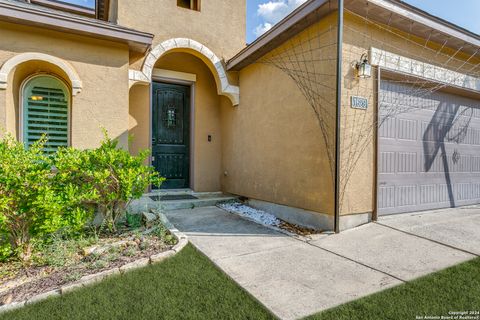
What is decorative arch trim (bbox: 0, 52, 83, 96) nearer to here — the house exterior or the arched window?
the house exterior

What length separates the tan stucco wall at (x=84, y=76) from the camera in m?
4.29

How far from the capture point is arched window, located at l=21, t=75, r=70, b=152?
4746mm

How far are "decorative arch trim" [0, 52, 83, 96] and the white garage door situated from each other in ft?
17.0

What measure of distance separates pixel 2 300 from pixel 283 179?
417cm

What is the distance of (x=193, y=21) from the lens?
6363mm

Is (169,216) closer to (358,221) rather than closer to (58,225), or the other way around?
(58,225)

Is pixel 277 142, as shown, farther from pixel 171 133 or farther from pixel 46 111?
pixel 46 111

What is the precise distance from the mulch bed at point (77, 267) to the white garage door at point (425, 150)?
3914 mm

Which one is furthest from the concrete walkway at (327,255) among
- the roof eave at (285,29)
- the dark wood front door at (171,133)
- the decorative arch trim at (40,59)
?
the roof eave at (285,29)

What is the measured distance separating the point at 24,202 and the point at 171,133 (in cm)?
394

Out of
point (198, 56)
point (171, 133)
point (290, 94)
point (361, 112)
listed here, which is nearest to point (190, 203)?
point (171, 133)

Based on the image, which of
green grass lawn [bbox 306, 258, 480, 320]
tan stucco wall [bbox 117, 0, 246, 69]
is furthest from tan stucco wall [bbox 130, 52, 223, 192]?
green grass lawn [bbox 306, 258, 480, 320]

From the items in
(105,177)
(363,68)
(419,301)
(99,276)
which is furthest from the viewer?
(363,68)

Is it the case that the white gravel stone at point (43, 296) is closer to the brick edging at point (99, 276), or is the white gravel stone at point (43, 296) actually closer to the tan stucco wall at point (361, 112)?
the brick edging at point (99, 276)
